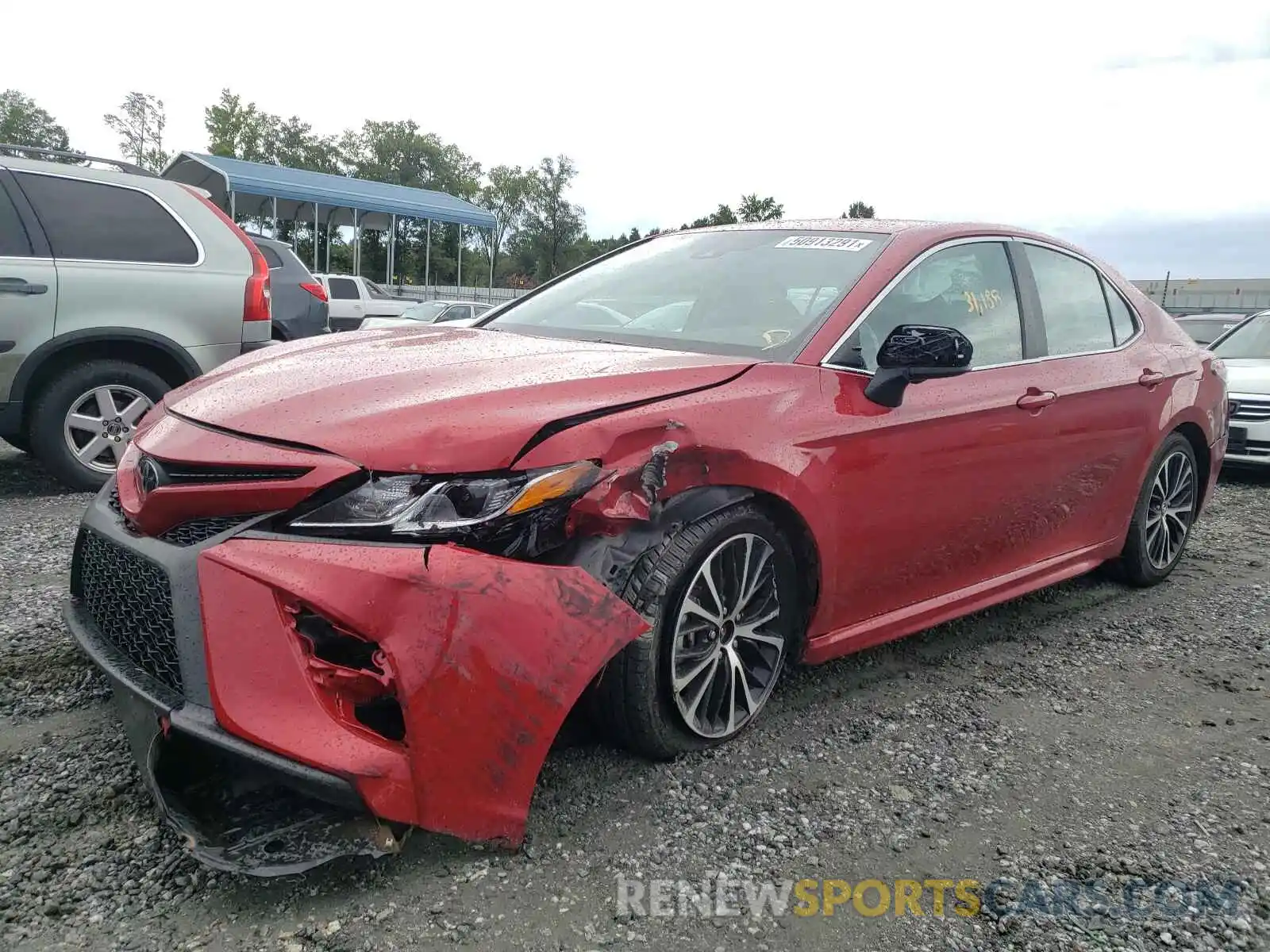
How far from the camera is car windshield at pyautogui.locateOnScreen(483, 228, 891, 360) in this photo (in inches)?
123

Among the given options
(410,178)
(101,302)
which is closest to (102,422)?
(101,302)

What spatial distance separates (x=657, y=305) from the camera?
346 centimetres

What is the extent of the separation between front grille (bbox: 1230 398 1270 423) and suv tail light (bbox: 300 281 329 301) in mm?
7483

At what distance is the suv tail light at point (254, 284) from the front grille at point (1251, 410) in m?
7.46

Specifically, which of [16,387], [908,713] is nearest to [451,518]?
[908,713]

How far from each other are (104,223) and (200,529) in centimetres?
438

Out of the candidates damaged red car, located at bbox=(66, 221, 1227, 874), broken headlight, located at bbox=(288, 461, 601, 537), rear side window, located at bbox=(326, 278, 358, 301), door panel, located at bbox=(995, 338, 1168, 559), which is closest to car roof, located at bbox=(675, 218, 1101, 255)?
damaged red car, located at bbox=(66, 221, 1227, 874)

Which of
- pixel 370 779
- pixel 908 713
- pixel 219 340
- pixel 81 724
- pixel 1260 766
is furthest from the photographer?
pixel 219 340

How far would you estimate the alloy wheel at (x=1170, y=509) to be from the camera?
4.58 m

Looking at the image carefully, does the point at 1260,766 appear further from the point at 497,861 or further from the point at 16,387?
the point at 16,387

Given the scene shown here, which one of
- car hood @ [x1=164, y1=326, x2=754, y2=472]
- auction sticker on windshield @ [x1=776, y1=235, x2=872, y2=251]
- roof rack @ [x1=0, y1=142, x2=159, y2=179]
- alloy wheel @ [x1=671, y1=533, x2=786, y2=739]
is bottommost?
alloy wheel @ [x1=671, y1=533, x2=786, y2=739]

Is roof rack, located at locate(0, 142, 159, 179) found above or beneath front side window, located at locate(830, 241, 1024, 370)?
above

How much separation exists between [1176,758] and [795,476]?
1.49m

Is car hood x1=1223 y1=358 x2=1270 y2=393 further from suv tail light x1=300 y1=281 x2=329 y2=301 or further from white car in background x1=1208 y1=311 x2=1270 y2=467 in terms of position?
suv tail light x1=300 y1=281 x2=329 y2=301
